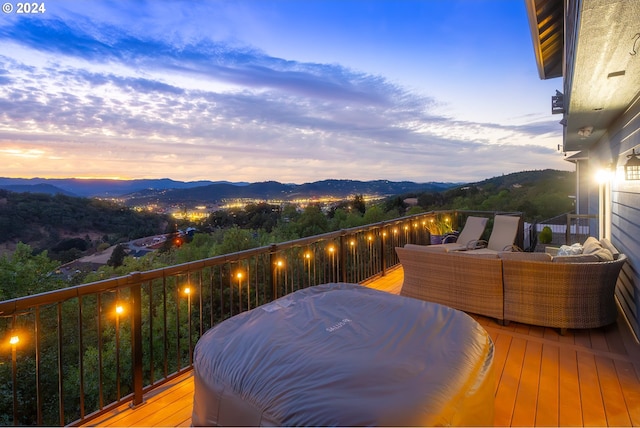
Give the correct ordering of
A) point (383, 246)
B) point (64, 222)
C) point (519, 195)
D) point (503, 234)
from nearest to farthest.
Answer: point (383, 246)
point (503, 234)
point (64, 222)
point (519, 195)

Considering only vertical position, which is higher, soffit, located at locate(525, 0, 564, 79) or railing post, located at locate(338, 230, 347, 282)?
soffit, located at locate(525, 0, 564, 79)

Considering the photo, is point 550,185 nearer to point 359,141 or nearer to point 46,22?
point 359,141

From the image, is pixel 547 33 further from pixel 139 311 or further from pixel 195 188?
pixel 195 188

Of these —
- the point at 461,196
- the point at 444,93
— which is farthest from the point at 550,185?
the point at 444,93

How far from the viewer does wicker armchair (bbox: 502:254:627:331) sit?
331 cm

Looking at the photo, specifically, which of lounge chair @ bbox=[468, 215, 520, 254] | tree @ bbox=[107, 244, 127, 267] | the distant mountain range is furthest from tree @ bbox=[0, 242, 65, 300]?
lounge chair @ bbox=[468, 215, 520, 254]

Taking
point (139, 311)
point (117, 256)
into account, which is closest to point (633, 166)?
point (139, 311)

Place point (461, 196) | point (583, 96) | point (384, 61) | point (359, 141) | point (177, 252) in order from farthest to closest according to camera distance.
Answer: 1. point (461, 196)
2. point (177, 252)
3. point (359, 141)
4. point (384, 61)
5. point (583, 96)

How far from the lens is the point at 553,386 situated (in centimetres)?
252

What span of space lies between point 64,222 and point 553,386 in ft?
56.7

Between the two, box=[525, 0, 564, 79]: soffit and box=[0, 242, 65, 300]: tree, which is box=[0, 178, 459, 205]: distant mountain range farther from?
box=[525, 0, 564, 79]: soffit

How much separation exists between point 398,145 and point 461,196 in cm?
842

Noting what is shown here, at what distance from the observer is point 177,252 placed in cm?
1759

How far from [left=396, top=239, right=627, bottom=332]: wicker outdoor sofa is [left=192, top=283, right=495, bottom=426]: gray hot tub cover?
191 cm
